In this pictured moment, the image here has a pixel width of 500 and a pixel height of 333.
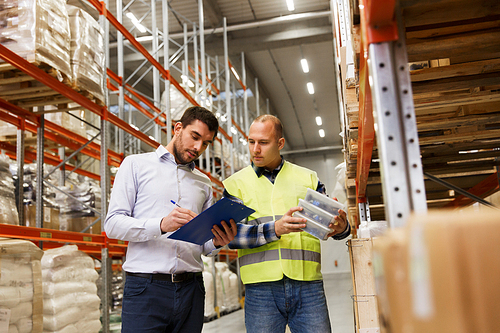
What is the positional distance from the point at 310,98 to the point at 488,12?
61.9 feet

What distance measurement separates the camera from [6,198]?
437 centimetres

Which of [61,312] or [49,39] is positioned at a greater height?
Result: [49,39]

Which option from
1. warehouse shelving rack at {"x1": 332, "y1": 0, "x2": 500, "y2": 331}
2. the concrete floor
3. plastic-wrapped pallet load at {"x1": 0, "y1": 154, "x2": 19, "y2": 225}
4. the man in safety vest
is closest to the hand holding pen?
the man in safety vest

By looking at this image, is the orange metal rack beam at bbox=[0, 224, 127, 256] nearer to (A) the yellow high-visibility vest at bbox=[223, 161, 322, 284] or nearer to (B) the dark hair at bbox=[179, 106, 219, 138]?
(B) the dark hair at bbox=[179, 106, 219, 138]

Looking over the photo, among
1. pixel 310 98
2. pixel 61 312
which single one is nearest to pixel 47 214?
pixel 61 312

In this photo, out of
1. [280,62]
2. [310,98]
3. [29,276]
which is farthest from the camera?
[310,98]

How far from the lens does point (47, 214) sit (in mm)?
5672

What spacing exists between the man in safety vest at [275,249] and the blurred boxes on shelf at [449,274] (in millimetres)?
1749

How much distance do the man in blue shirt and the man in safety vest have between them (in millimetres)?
236

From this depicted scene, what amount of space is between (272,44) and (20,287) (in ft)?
39.5

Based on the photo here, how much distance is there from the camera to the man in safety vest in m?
2.69

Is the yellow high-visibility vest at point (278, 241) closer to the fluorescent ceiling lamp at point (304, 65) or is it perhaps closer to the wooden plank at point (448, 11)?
the wooden plank at point (448, 11)

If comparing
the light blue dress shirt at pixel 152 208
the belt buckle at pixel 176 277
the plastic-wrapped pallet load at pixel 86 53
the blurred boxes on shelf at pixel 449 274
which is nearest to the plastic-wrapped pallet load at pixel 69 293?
the plastic-wrapped pallet load at pixel 86 53

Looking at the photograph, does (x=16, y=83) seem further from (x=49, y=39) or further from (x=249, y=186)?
(x=249, y=186)
